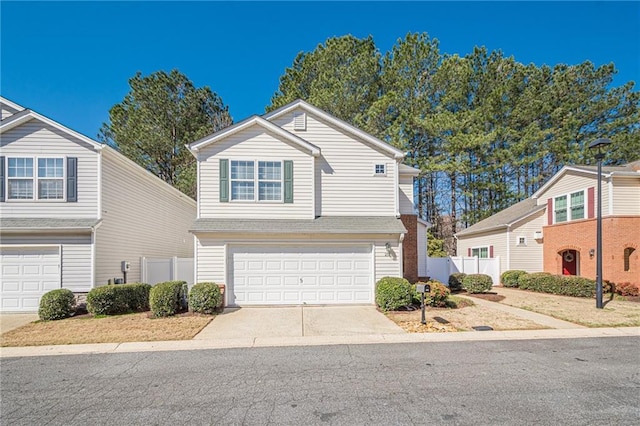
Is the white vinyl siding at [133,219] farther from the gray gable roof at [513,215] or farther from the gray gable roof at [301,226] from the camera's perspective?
the gray gable roof at [513,215]

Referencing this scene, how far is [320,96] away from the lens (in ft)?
77.4

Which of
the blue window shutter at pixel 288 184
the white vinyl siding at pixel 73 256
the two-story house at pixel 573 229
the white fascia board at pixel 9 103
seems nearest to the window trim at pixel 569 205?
the two-story house at pixel 573 229

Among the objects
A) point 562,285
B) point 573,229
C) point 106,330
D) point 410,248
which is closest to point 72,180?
point 106,330

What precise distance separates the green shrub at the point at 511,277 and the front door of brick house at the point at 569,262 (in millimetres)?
2881

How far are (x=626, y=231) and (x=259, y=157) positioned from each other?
16784mm

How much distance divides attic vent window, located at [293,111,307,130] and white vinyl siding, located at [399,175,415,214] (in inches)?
200

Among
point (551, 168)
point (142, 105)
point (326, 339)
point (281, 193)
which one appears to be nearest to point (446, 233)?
point (551, 168)

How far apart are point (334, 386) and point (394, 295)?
18.7 ft

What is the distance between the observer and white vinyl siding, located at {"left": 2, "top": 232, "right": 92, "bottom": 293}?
10.8 m

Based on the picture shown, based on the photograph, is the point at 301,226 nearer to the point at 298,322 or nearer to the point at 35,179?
the point at 298,322

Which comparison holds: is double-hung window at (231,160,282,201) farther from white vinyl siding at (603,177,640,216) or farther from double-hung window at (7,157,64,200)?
white vinyl siding at (603,177,640,216)

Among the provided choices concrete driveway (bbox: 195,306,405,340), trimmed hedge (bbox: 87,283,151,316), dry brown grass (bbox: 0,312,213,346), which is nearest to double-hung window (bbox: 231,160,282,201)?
concrete driveway (bbox: 195,306,405,340)

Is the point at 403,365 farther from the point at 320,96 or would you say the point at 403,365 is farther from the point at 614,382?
the point at 320,96

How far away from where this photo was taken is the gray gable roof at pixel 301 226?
10.9 metres
